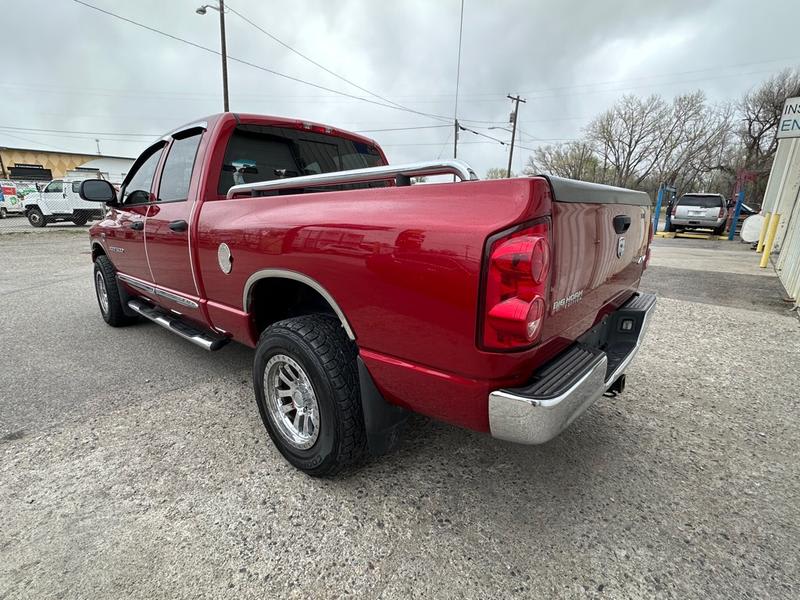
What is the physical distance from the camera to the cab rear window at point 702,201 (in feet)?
53.3

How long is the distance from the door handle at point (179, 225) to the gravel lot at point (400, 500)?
3.93 feet

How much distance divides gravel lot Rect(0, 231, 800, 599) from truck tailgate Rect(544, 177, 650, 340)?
87cm

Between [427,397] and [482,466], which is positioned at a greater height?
[427,397]

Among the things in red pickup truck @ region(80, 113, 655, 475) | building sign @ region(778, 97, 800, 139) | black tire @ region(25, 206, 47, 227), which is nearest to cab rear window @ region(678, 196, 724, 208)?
building sign @ region(778, 97, 800, 139)

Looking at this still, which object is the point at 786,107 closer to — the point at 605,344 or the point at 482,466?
the point at 605,344

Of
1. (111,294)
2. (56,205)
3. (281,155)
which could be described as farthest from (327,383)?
(56,205)

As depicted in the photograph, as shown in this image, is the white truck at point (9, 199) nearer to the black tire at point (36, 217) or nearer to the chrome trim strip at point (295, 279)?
the black tire at point (36, 217)

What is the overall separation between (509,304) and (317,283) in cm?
89

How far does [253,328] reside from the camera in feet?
7.94

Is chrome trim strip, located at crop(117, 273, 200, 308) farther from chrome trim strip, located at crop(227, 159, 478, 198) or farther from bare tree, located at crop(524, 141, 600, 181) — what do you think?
bare tree, located at crop(524, 141, 600, 181)

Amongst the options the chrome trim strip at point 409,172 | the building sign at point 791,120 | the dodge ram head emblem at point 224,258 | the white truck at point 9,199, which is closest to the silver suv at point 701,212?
the building sign at point 791,120

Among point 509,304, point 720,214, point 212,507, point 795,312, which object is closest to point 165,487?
point 212,507

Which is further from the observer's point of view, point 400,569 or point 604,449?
point 604,449

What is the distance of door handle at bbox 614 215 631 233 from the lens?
195cm
